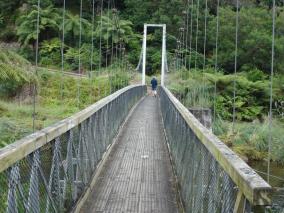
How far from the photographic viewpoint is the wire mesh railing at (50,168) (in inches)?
74.7

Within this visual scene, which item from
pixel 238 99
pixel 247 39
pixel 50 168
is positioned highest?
pixel 247 39

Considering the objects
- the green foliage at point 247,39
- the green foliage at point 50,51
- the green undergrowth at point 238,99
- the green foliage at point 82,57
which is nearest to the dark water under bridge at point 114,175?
the green undergrowth at point 238,99

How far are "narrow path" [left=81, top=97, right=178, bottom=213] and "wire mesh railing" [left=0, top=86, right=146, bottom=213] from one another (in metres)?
0.16

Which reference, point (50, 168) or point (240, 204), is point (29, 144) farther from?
point (240, 204)

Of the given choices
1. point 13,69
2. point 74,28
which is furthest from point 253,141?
point 74,28

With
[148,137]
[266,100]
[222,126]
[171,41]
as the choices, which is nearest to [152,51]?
[171,41]

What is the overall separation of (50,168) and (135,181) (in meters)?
1.87

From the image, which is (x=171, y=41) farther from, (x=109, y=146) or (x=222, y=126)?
(x=109, y=146)

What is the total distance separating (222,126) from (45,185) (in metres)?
12.2

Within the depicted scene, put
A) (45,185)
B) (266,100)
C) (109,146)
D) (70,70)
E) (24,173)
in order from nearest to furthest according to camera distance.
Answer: (24,173) < (45,185) < (109,146) < (266,100) < (70,70)

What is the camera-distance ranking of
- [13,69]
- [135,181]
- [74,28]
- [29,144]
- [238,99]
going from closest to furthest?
[29,144] → [135,181] → [13,69] → [238,99] → [74,28]

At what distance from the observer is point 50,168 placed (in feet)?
8.40

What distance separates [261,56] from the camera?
88.1ft

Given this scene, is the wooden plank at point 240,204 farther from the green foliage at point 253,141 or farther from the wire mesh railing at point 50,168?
the green foliage at point 253,141
